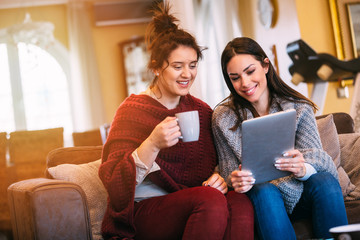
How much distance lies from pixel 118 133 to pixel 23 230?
0.48m

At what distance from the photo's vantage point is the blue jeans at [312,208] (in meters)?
1.39

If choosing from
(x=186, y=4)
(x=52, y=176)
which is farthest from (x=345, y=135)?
(x=52, y=176)

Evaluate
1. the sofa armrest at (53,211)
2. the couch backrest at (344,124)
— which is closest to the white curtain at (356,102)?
the couch backrest at (344,124)

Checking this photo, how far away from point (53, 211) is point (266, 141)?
2.35 feet

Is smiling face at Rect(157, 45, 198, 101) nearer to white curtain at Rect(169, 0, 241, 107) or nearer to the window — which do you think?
white curtain at Rect(169, 0, 241, 107)

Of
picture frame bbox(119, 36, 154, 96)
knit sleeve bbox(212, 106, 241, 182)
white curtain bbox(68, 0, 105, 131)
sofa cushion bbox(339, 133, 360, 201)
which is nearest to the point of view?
knit sleeve bbox(212, 106, 241, 182)

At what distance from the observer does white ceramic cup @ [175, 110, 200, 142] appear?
1271 millimetres

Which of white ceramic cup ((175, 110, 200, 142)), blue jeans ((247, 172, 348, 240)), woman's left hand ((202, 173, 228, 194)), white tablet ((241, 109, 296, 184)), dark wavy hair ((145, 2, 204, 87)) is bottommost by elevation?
blue jeans ((247, 172, 348, 240))

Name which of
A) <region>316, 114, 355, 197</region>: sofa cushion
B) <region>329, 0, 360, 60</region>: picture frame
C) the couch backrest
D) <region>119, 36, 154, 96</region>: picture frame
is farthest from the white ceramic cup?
<region>119, 36, 154, 96</region>: picture frame

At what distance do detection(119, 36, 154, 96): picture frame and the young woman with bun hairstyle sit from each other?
16.1 ft

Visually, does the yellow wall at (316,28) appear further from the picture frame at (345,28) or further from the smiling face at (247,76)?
the smiling face at (247,76)

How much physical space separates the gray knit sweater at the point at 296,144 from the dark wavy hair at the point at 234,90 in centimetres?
3

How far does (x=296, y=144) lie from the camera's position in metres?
1.65

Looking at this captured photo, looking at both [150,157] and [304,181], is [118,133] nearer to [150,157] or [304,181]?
[150,157]
